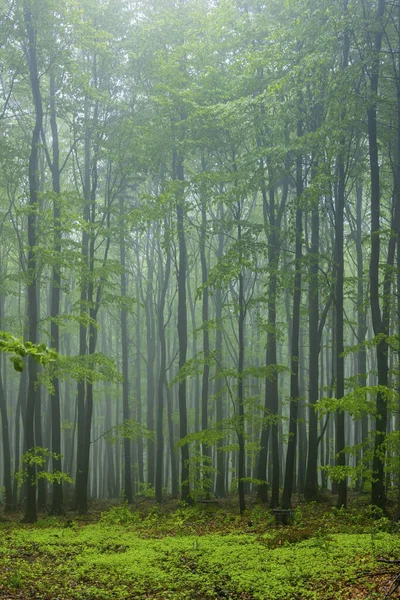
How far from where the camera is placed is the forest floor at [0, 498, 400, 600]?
714 centimetres

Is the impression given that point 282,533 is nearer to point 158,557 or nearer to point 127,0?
point 158,557

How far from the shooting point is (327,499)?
48.4ft

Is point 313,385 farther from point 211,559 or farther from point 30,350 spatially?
point 30,350

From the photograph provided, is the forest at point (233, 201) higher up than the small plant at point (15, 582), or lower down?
higher up

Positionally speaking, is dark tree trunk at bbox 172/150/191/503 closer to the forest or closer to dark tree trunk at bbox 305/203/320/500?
the forest

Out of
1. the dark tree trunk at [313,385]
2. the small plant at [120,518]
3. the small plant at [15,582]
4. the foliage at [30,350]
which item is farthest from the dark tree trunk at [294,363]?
the foliage at [30,350]

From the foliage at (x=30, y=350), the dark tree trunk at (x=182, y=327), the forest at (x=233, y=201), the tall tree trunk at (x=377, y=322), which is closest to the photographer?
the foliage at (x=30, y=350)

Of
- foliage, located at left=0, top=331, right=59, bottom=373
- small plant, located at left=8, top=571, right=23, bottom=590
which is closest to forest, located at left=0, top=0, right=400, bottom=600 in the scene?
small plant, located at left=8, top=571, right=23, bottom=590

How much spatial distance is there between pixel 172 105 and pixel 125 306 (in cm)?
646

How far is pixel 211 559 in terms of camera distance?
871cm

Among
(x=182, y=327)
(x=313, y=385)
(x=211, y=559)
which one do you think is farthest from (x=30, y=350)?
(x=182, y=327)

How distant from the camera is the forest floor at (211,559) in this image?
7145 millimetres

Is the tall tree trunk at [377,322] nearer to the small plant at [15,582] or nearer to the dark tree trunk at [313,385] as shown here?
the dark tree trunk at [313,385]

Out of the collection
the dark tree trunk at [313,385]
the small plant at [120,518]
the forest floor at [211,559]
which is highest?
the dark tree trunk at [313,385]
